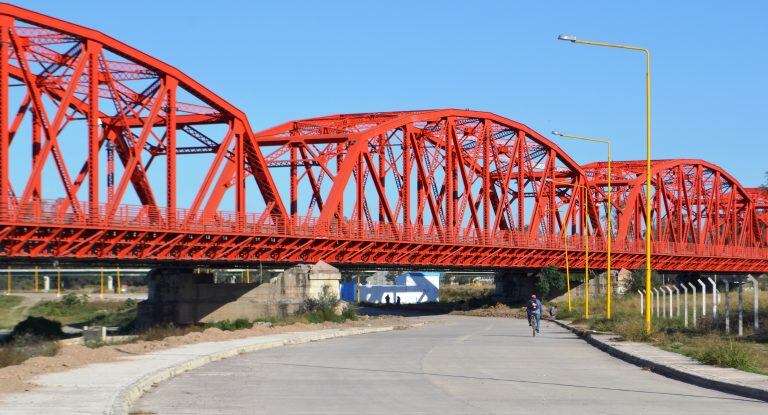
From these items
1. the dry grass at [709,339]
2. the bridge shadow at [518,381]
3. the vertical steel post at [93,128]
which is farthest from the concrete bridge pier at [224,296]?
the bridge shadow at [518,381]

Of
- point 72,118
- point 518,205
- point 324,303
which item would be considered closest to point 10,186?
point 72,118

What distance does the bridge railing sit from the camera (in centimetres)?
4925

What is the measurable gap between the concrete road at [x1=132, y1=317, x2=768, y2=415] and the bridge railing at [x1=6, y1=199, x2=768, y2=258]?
17466 mm

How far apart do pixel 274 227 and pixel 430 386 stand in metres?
42.1

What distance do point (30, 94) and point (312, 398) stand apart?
3200 cm

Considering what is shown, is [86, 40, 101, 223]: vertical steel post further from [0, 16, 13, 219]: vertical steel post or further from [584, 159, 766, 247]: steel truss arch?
[584, 159, 766, 247]: steel truss arch

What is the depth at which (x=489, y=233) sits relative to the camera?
Answer: 90062mm

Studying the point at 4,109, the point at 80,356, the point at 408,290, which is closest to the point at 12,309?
the point at 408,290

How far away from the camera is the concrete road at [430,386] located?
18.9 metres

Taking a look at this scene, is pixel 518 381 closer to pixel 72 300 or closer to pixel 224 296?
pixel 224 296

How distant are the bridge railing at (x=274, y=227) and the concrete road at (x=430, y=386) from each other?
17466 mm

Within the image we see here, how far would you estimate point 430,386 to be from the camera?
905 inches

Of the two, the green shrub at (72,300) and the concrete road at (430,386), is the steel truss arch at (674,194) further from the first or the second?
the concrete road at (430,386)

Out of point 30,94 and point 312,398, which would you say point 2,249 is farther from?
point 312,398
